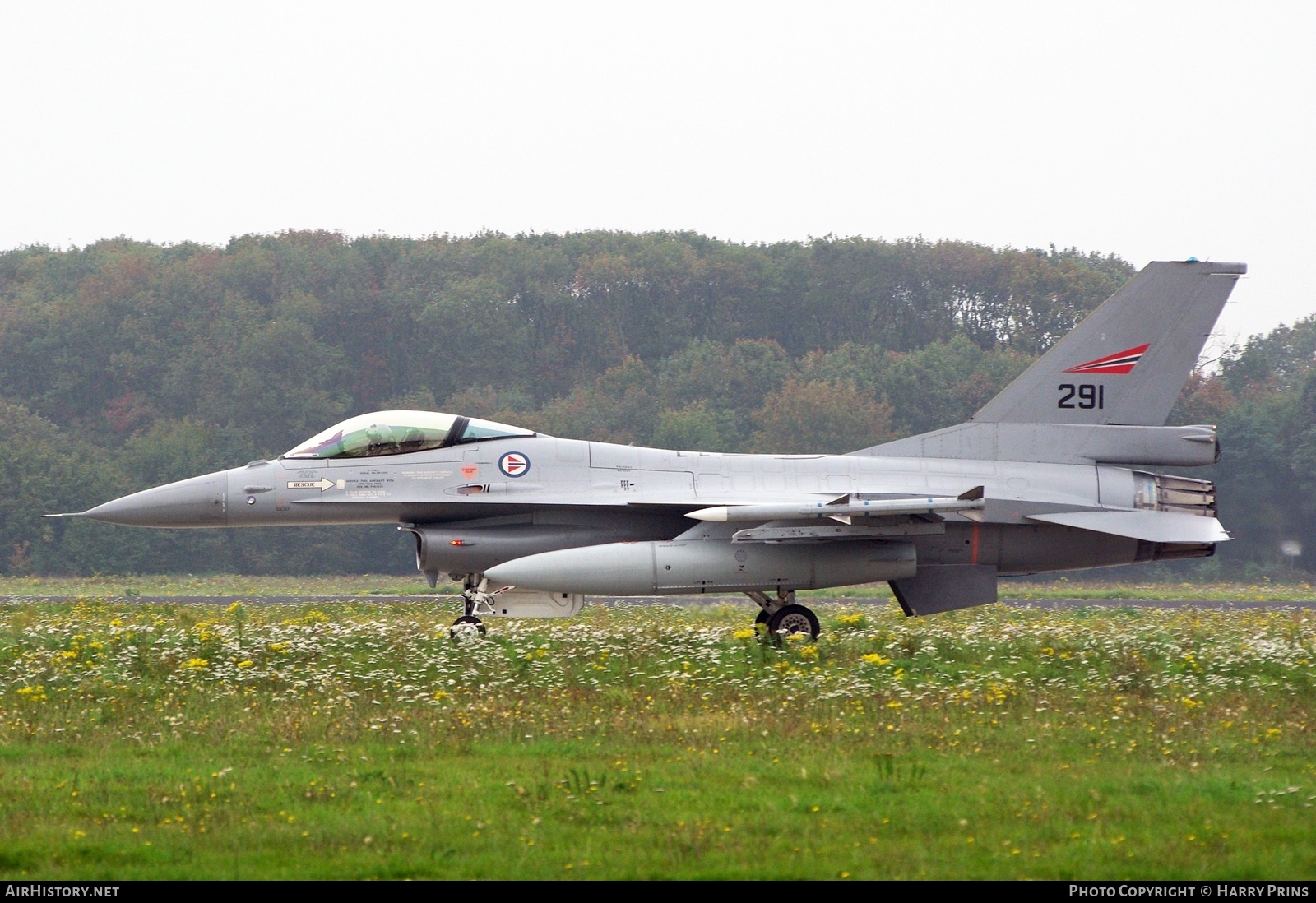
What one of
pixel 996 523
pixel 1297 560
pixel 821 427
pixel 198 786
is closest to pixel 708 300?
pixel 821 427

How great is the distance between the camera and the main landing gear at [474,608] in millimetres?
13828

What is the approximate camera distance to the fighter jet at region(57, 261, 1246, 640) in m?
13.9

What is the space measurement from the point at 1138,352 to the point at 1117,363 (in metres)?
A: 0.25

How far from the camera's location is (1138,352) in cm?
1444

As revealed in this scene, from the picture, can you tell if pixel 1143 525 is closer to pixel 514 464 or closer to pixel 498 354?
pixel 514 464

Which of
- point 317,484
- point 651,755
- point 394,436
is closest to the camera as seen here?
point 651,755

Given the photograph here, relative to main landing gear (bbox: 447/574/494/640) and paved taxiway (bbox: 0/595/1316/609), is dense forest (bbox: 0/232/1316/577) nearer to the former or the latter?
paved taxiway (bbox: 0/595/1316/609)

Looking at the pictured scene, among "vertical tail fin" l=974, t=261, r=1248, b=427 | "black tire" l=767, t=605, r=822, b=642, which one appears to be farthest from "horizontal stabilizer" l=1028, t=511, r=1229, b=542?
"black tire" l=767, t=605, r=822, b=642

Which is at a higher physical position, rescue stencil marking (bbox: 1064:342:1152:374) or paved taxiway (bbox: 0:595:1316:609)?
rescue stencil marking (bbox: 1064:342:1152:374)

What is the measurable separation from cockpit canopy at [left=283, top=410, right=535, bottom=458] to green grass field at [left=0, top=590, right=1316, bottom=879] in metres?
1.99

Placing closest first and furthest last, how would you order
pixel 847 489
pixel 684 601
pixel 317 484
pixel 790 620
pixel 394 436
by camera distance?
pixel 790 620 < pixel 317 484 < pixel 847 489 < pixel 394 436 < pixel 684 601

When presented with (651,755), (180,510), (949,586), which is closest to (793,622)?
(949,586)

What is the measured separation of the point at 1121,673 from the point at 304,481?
847 centimetres

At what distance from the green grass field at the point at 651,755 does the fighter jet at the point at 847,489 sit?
894mm
